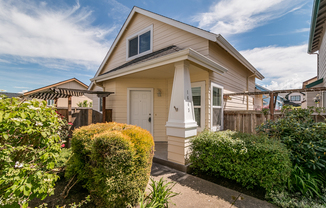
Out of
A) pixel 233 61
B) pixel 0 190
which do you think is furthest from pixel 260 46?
pixel 0 190

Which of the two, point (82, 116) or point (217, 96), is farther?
point (82, 116)

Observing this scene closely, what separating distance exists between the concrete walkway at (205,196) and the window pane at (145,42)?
5.60 metres

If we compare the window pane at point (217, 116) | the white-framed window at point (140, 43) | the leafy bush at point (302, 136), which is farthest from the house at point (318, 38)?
the white-framed window at point (140, 43)

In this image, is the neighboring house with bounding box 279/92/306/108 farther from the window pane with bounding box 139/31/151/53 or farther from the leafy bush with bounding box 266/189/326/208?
the window pane with bounding box 139/31/151/53

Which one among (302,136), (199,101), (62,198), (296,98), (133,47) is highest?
(133,47)

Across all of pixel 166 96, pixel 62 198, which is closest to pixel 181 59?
pixel 166 96

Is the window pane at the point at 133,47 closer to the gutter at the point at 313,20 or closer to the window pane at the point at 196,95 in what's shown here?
the window pane at the point at 196,95

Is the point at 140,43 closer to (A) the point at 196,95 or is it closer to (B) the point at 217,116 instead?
(A) the point at 196,95

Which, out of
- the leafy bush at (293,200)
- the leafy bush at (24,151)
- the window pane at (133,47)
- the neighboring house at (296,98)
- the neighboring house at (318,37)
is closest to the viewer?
the leafy bush at (24,151)

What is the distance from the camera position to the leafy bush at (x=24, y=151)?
4.76ft

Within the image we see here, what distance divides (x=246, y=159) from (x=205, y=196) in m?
1.06

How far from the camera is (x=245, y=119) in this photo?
511 cm

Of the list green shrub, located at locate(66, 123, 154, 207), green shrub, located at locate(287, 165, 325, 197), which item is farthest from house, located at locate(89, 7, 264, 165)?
green shrub, located at locate(287, 165, 325, 197)

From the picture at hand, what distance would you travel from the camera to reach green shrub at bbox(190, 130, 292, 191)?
249 cm
